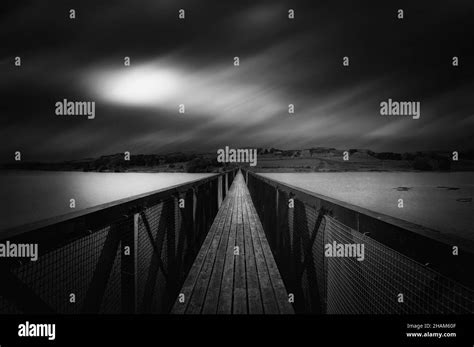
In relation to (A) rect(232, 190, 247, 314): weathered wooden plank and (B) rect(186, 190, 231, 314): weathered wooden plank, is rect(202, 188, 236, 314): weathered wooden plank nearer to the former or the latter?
(B) rect(186, 190, 231, 314): weathered wooden plank

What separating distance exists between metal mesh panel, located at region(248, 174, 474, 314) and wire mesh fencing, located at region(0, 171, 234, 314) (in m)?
1.36

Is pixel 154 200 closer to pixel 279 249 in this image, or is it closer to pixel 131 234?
pixel 131 234

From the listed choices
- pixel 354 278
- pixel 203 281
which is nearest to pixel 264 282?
pixel 203 281

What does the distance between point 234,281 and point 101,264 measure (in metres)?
2.81

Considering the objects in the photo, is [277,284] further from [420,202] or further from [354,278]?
[420,202]

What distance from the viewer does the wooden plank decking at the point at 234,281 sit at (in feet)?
12.4

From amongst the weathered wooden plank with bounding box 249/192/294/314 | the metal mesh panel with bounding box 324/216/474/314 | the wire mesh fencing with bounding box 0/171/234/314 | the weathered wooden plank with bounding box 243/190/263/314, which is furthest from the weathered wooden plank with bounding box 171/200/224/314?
the metal mesh panel with bounding box 324/216/474/314

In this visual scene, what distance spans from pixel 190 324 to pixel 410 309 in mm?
1445

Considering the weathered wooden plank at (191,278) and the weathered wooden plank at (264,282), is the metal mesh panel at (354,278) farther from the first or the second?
the weathered wooden plank at (191,278)

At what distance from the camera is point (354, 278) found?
2406mm

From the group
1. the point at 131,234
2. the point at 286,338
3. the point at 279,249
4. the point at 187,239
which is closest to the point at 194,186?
Answer: the point at 187,239

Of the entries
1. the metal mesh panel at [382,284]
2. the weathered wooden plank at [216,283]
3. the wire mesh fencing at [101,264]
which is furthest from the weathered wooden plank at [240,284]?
the metal mesh panel at [382,284]

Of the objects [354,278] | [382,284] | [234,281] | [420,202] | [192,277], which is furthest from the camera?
[420,202]

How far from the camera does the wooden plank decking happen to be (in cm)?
377
